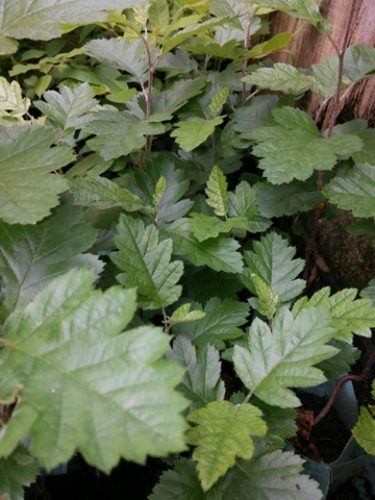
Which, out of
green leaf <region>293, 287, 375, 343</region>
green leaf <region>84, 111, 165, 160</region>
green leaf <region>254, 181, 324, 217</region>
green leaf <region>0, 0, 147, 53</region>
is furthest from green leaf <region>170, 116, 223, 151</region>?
green leaf <region>293, 287, 375, 343</region>

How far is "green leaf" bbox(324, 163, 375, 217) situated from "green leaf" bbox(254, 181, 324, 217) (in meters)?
0.14

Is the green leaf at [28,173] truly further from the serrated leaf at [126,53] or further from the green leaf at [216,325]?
the serrated leaf at [126,53]

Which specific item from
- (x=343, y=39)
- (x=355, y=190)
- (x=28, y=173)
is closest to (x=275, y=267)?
(x=355, y=190)

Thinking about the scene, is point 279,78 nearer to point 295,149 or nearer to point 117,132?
point 295,149

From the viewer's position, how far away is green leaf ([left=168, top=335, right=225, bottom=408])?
2.77 feet

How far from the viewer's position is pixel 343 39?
4.16 ft

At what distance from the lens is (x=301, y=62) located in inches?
62.3

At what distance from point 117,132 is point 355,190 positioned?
53 centimetres

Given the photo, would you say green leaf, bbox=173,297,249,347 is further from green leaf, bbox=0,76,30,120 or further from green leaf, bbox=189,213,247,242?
green leaf, bbox=0,76,30,120

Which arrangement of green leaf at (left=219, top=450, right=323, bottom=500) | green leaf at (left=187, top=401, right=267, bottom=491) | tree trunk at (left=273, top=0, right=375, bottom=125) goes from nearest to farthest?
green leaf at (left=187, top=401, right=267, bottom=491) → green leaf at (left=219, top=450, right=323, bottom=500) → tree trunk at (left=273, top=0, right=375, bottom=125)

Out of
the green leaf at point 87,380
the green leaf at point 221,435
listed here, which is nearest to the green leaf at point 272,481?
the green leaf at point 221,435

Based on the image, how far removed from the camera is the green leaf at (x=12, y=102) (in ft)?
3.62

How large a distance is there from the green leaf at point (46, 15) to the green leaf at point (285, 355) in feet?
2.06

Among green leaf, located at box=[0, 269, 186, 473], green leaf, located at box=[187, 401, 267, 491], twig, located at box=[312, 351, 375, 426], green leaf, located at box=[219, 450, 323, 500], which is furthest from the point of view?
twig, located at box=[312, 351, 375, 426]
